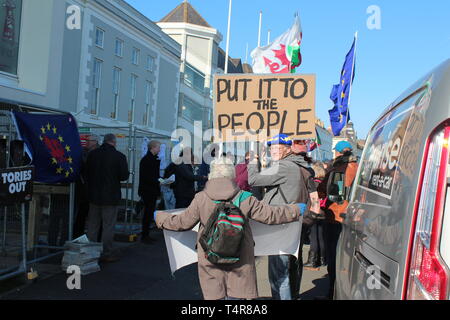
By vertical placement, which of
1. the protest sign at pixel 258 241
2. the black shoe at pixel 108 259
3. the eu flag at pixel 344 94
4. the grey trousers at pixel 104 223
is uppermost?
the eu flag at pixel 344 94

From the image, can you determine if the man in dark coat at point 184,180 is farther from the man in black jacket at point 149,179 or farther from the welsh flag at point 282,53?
the welsh flag at point 282,53

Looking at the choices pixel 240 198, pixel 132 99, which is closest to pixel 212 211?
pixel 240 198

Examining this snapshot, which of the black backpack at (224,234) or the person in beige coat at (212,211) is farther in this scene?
the person in beige coat at (212,211)

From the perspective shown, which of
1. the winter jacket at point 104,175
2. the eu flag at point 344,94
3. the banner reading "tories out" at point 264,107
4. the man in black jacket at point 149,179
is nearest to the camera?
the banner reading "tories out" at point 264,107

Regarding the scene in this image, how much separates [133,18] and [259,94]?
19711mm

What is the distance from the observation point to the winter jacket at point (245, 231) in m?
3.80

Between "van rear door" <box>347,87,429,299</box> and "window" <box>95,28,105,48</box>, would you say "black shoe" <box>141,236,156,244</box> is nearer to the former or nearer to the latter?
"van rear door" <box>347,87,429,299</box>

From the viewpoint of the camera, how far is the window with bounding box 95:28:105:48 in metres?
20.6

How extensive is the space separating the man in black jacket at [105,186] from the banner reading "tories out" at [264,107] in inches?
106

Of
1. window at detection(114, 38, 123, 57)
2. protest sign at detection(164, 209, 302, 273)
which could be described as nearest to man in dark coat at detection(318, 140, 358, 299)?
protest sign at detection(164, 209, 302, 273)

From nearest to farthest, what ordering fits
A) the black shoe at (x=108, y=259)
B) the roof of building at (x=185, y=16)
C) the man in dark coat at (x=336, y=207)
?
the man in dark coat at (x=336, y=207) → the black shoe at (x=108, y=259) → the roof of building at (x=185, y=16)

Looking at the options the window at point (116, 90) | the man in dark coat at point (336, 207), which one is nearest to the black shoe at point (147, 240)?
the man in dark coat at point (336, 207)

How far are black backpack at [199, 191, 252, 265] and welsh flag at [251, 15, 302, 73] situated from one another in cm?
1168

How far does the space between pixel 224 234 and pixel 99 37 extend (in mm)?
19102
